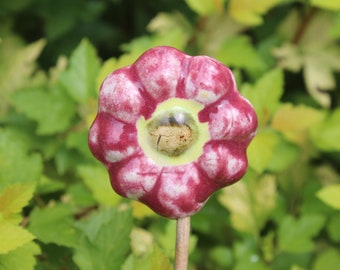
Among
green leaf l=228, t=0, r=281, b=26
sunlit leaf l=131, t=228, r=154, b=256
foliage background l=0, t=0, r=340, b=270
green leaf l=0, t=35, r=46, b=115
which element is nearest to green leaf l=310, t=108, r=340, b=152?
foliage background l=0, t=0, r=340, b=270

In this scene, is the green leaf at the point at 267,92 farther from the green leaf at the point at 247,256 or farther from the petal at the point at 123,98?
the petal at the point at 123,98

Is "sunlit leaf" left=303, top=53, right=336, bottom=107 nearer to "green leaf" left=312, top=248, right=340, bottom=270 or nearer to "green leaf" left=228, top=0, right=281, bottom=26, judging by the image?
"green leaf" left=228, top=0, right=281, bottom=26

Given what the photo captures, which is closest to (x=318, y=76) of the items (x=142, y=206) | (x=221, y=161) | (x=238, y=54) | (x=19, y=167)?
(x=238, y=54)

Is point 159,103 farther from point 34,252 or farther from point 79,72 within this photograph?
point 79,72

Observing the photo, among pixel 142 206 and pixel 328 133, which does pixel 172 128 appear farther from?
pixel 328 133

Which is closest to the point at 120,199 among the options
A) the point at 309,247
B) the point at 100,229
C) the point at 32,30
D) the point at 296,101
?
the point at 100,229

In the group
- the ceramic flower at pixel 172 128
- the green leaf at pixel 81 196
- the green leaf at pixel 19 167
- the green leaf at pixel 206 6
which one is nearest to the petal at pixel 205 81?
the ceramic flower at pixel 172 128
